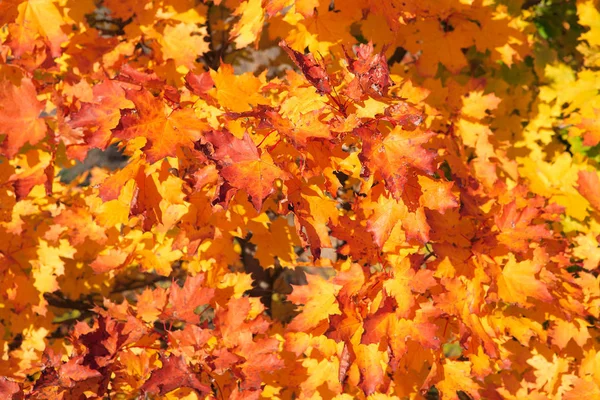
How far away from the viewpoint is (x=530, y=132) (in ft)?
11.0

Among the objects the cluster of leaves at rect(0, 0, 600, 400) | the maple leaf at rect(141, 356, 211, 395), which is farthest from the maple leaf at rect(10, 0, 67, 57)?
the maple leaf at rect(141, 356, 211, 395)

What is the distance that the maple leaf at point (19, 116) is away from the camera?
1.77 meters

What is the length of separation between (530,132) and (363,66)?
227cm

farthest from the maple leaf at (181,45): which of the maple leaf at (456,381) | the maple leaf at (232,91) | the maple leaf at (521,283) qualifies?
the maple leaf at (456,381)

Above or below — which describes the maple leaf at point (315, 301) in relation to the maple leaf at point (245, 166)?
below

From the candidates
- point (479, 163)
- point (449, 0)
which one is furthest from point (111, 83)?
point (479, 163)

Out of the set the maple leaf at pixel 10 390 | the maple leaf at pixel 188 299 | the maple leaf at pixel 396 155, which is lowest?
the maple leaf at pixel 188 299

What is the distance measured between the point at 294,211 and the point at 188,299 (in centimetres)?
60

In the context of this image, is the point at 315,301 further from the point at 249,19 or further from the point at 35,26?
the point at 35,26

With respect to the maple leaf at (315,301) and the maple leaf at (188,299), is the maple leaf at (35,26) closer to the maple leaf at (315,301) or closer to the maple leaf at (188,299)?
the maple leaf at (188,299)

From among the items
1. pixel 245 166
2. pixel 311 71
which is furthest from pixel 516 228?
pixel 245 166

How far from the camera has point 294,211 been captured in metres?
1.61

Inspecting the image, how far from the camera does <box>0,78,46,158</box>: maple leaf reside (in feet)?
5.80

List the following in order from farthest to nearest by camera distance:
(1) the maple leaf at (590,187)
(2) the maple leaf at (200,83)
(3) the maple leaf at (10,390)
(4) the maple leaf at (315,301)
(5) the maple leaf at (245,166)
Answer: (1) the maple leaf at (590,187), (4) the maple leaf at (315,301), (2) the maple leaf at (200,83), (3) the maple leaf at (10,390), (5) the maple leaf at (245,166)
